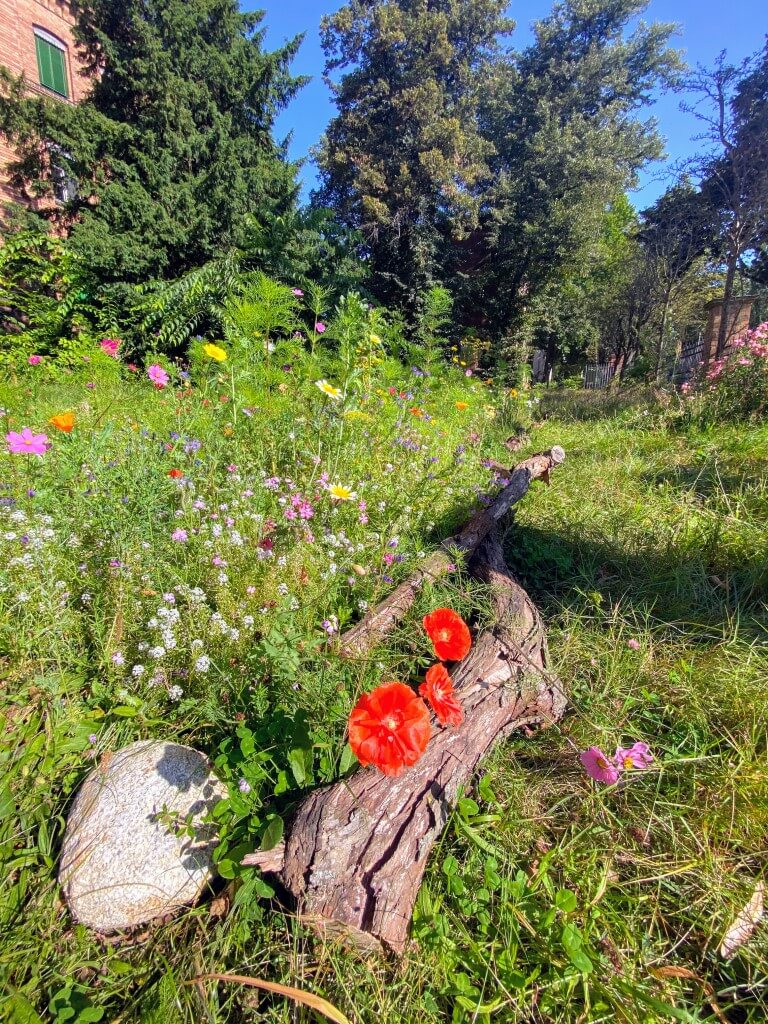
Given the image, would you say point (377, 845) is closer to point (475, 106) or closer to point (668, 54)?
point (475, 106)

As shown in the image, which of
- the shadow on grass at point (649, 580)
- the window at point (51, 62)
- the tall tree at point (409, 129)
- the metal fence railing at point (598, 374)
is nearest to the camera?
the shadow on grass at point (649, 580)

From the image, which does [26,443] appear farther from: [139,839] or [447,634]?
[447,634]

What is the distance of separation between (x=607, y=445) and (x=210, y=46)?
10.5 meters

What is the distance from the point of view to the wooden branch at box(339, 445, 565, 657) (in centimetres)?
157

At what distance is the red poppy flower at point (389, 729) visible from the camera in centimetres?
100

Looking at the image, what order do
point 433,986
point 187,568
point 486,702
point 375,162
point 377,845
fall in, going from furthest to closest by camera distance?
1. point 375,162
2. point 187,568
3. point 486,702
4. point 377,845
5. point 433,986

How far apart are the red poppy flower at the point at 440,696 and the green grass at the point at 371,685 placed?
0.89ft

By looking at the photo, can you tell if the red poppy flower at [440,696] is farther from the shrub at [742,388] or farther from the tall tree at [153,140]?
the tall tree at [153,140]

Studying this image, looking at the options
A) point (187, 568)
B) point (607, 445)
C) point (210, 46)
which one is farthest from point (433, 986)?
point (210, 46)

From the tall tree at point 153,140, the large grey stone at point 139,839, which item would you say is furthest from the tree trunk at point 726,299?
the large grey stone at point 139,839

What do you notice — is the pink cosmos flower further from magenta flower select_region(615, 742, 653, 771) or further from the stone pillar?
the stone pillar

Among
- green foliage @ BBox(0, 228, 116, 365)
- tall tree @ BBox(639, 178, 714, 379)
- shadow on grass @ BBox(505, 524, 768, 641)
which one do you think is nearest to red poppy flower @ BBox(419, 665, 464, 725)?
shadow on grass @ BBox(505, 524, 768, 641)

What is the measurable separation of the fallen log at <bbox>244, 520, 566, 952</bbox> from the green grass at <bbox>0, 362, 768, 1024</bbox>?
0.05 metres

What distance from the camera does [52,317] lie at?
7.74 m
